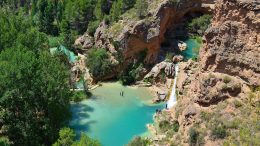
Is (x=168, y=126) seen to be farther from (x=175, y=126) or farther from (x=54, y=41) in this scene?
(x=54, y=41)

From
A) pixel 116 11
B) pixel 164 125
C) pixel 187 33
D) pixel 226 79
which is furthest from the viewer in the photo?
pixel 187 33

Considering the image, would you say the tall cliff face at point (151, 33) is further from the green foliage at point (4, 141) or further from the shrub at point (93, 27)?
the green foliage at point (4, 141)

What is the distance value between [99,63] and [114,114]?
11046mm

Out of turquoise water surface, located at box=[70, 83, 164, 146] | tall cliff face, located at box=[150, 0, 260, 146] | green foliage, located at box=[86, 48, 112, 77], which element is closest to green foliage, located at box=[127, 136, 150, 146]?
tall cliff face, located at box=[150, 0, 260, 146]

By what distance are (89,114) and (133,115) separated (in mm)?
5996

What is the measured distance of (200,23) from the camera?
75.3 m

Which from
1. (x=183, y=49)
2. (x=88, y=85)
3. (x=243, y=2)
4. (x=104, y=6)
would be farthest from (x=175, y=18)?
(x=243, y=2)

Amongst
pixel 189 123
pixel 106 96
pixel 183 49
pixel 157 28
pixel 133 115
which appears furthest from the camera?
pixel 183 49

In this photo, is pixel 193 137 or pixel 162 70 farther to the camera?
pixel 162 70

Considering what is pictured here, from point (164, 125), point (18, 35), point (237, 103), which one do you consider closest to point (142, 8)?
point (18, 35)

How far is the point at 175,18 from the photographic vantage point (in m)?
74.8

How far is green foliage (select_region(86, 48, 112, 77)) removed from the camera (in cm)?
6479

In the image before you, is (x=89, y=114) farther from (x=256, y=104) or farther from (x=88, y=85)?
(x=256, y=104)

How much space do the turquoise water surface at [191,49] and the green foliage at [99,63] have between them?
13779 mm
